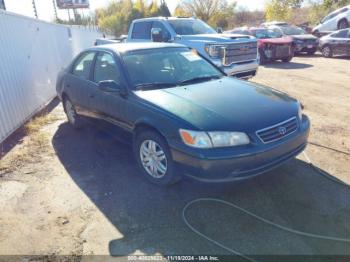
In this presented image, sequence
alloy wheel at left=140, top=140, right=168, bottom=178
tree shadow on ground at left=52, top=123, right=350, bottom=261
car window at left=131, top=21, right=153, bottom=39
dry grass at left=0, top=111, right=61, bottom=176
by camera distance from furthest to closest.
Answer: car window at left=131, top=21, right=153, bottom=39
dry grass at left=0, top=111, right=61, bottom=176
alloy wheel at left=140, top=140, right=168, bottom=178
tree shadow on ground at left=52, top=123, right=350, bottom=261

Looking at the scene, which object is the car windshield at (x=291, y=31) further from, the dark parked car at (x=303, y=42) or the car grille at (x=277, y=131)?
the car grille at (x=277, y=131)

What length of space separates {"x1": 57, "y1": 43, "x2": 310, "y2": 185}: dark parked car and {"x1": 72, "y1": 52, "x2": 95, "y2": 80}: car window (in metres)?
0.04

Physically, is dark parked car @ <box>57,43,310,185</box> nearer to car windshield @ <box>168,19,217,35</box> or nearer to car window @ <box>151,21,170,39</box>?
car window @ <box>151,21,170,39</box>

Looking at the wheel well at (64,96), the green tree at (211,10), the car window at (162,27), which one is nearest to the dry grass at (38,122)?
the wheel well at (64,96)

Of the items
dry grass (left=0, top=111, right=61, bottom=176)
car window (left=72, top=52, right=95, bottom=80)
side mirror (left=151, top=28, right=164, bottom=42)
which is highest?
side mirror (left=151, top=28, right=164, bottom=42)

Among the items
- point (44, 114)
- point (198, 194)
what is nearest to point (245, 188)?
point (198, 194)

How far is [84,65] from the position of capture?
543cm

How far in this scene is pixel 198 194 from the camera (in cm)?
375

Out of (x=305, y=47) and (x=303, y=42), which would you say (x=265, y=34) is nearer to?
(x=303, y=42)

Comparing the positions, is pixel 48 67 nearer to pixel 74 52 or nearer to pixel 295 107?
pixel 74 52

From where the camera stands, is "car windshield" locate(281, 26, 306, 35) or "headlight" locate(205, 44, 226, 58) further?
"car windshield" locate(281, 26, 306, 35)

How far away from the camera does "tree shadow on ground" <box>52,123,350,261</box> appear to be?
9.58 ft

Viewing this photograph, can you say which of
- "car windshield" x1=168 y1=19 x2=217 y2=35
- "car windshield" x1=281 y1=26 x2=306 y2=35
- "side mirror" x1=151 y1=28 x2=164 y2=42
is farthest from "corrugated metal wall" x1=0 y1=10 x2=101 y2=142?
"car windshield" x1=281 y1=26 x2=306 y2=35

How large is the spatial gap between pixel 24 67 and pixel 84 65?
108 inches
